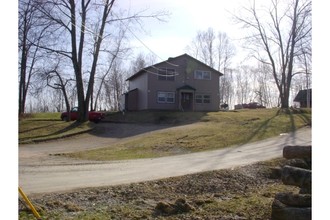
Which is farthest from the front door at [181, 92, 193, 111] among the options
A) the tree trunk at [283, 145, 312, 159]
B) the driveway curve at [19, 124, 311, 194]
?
the tree trunk at [283, 145, 312, 159]

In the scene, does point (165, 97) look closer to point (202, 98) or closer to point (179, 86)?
point (179, 86)

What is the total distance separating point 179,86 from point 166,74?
1955 mm

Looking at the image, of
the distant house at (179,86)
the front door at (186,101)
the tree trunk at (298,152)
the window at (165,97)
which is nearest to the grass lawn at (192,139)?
the window at (165,97)

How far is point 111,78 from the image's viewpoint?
228ft

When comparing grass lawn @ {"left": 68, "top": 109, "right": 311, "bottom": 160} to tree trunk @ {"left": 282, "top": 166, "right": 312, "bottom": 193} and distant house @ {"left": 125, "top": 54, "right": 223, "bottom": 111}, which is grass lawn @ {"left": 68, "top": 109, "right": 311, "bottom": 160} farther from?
tree trunk @ {"left": 282, "top": 166, "right": 312, "bottom": 193}

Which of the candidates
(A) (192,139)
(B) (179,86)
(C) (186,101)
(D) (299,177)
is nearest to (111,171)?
(D) (299,177)

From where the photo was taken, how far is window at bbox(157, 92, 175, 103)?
38.9 meters

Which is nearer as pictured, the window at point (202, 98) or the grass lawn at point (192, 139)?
the grass lawn at point (192, 139)

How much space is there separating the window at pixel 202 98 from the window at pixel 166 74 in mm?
3591

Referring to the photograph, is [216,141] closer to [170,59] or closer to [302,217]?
[302,217]

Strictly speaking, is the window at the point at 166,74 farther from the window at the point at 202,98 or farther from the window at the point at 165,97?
the window at the point at 202,98

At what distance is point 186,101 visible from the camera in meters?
39.9

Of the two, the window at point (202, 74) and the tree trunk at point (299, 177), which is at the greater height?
the window at point (202, 74)

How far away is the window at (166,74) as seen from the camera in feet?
127
